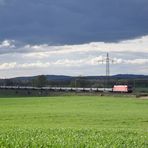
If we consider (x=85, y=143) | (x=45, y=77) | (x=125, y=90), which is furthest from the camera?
(x=45, y=77)

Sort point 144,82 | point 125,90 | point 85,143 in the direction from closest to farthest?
point 85,143
point 125,90
point 144,82

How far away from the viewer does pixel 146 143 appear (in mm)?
14625

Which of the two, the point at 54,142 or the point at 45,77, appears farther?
the point at 45,77

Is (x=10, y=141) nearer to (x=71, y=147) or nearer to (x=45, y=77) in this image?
(x=71, y=147)

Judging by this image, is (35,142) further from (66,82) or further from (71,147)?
(66,82)

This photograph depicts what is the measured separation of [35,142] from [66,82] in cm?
18314

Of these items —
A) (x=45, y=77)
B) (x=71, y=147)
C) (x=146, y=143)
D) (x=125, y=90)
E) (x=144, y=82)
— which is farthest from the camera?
(x=45, y=77)

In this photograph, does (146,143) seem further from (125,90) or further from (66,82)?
(66,82)

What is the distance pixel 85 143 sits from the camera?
1323 centimetres

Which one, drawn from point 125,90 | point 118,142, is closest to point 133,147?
point 118,142

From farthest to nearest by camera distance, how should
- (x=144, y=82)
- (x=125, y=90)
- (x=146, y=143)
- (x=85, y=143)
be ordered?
(x=144, y=82) < (x=125, y=90) < (x=146, y=143) < (x=85, y=143)

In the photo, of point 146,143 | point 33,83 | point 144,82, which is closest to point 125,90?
point 144,82

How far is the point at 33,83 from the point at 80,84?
61.3 ft

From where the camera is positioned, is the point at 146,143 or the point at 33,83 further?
the point at 33,83
